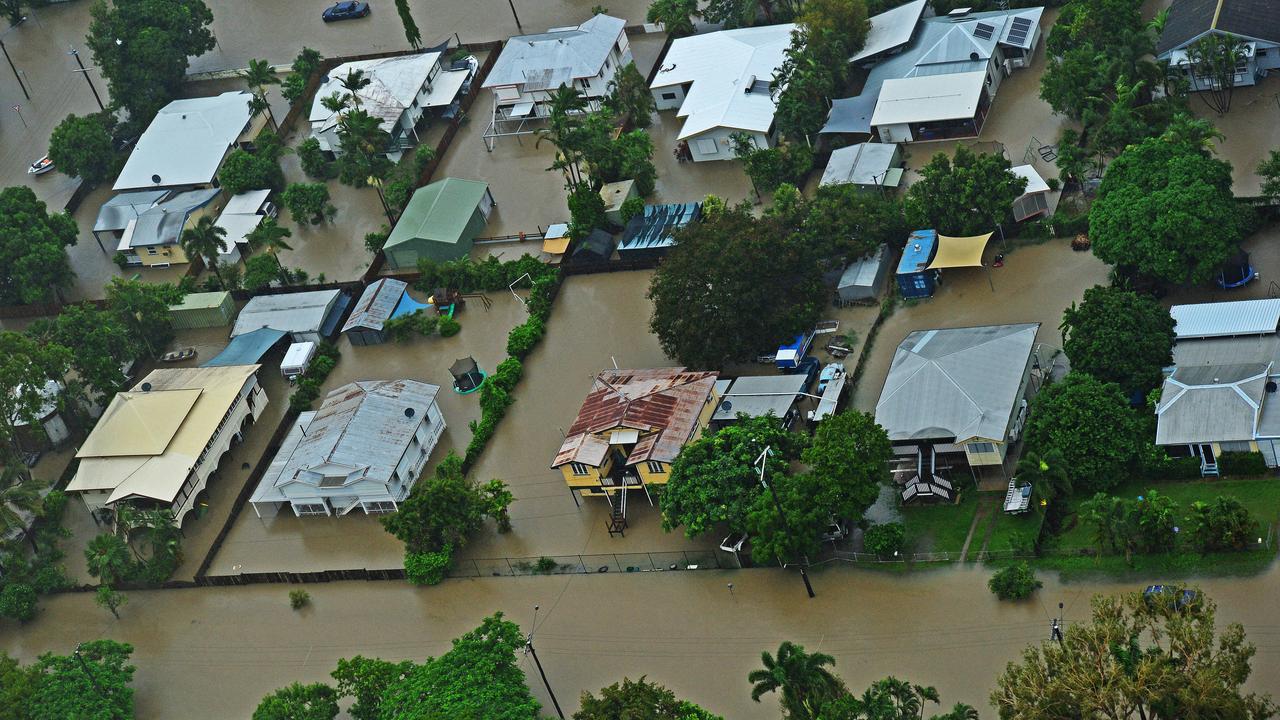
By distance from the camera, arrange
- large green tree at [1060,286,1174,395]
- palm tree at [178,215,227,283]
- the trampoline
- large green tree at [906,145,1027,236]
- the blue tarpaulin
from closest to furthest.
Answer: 1. large green tree at [1060,286,1174,395]
2. large green tree at [906,145,1027,236]
3. the trampoline
4. the blue tarpaulin
5. palm tree at [178,215,227,283]

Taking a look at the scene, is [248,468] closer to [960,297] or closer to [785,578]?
[785,578]

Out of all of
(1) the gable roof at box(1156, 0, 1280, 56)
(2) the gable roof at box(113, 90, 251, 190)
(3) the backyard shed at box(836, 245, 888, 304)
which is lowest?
(3) the backyard shed at box(836, 245, 888, 304)

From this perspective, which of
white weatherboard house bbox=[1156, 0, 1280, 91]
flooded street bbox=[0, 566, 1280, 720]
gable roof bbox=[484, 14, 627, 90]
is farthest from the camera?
gable roof bbox=[484, 14, 627, 90]

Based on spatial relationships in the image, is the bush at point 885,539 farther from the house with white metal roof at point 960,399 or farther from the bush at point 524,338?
the bush at point 524,338

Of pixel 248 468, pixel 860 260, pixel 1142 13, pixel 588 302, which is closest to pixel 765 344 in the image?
pixel 860 260

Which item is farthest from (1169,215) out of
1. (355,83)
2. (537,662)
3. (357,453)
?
(355,83)

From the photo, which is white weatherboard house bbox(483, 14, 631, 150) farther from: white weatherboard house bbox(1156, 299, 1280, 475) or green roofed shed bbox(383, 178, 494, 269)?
white weatherboard house bbox(1156, 299, 1280, 475)

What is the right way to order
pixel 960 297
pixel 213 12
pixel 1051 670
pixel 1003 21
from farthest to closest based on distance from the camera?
1. pixel 213 12
2. pixel 1003 21
3. pixel 960 297
4. pixel 1051 670

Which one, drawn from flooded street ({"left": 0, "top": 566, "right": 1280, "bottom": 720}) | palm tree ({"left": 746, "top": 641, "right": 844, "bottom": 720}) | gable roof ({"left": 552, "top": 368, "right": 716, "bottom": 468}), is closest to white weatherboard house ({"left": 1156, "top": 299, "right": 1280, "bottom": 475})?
flooded street ({"left": 0, "top": 566, "right": 1280, "bottom": 720})
